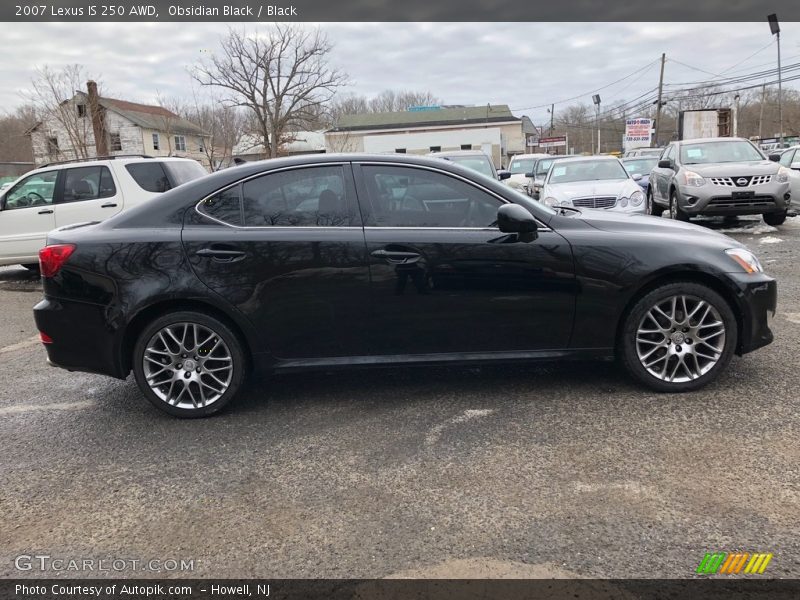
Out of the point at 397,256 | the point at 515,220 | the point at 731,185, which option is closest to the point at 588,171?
the point at 731,185

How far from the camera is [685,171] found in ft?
36.7

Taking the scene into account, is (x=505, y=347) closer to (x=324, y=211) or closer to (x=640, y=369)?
(x=640, y=369)

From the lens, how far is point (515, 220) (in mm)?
3885

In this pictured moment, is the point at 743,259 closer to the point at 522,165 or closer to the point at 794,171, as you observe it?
the point at 794,171

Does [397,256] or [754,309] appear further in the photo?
[754,309]

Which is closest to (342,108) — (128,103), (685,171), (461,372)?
(128,103)

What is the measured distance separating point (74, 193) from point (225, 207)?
6.70 metres

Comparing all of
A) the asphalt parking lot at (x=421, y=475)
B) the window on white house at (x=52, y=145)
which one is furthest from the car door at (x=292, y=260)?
the window on white house at (x=52, y=145)

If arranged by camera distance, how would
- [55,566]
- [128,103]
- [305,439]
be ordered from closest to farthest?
1. [55,566]
2. [305,439]
3. [128,103]

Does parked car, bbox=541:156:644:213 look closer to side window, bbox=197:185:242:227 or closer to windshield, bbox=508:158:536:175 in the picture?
side window, bbox=197:185:242:227

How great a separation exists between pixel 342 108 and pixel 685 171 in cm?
6750

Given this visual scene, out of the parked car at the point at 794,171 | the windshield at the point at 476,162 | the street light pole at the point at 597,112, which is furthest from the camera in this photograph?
the street light pole at the point at 597,112

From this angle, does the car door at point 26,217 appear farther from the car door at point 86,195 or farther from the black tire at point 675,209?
the black tire at point 675,209

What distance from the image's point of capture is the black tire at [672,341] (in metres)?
4.00
